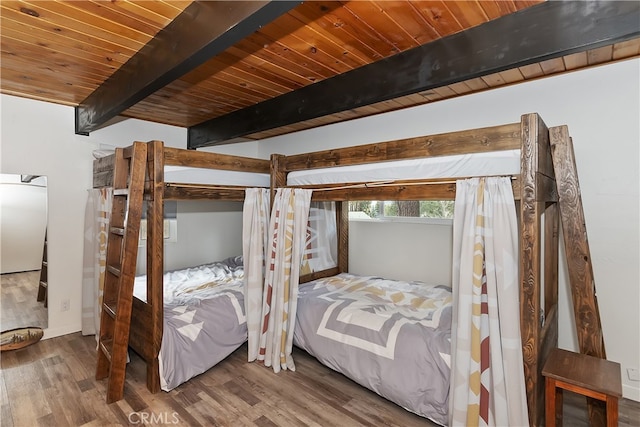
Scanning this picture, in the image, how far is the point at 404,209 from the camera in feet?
11.7

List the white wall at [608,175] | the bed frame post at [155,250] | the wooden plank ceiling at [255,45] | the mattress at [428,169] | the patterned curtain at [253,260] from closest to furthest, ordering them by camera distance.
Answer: the wooden plank ceiling at [255,45] < the mattress at [428,169] < the white wall at [608,175] < the bed frame post at [155,250] < the patterned curtain at [253,260]

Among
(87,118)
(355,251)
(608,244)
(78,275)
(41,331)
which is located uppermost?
(87,118)

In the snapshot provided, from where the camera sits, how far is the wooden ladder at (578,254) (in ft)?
6.19

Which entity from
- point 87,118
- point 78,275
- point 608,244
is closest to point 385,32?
point 608,244

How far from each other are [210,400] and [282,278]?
3.36ft

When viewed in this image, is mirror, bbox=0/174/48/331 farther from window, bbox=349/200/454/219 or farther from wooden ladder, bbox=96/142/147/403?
window, bbox=349/200/454/219

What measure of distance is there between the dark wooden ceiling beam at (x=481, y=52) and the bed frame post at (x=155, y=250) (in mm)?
1134

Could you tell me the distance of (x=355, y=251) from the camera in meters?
3.86

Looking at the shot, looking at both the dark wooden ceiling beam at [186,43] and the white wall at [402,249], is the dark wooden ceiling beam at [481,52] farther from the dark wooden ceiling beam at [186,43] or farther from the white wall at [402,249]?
the white wall at [402,249]

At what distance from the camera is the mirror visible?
3002 mm

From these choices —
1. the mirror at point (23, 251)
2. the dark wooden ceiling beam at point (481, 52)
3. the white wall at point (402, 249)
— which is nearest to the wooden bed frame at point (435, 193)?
the dark wooden ceiling beam at point (481, 52)

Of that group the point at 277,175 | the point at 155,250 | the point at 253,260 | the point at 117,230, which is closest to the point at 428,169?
the point at 277,175

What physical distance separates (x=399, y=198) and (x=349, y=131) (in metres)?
1.76

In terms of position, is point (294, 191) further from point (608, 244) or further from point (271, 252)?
point (608, 244)
